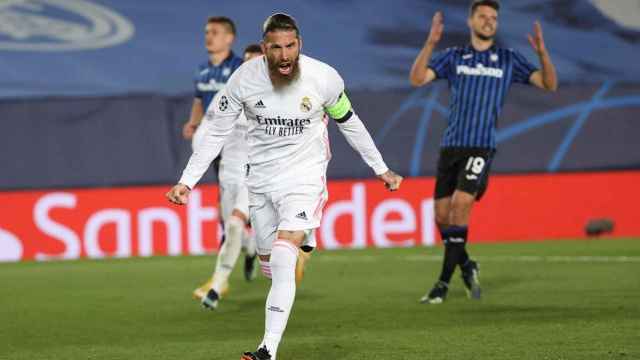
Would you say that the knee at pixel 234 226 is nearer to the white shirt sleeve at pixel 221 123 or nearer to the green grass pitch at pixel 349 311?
the green grass pitch at pixel 349 311

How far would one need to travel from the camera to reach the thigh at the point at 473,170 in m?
11.3

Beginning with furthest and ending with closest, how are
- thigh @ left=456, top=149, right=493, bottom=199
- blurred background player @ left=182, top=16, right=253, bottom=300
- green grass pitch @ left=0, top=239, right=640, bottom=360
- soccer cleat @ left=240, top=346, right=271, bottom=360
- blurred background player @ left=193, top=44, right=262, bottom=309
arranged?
blurred background player @ left=182, top=16, right=253, bottom=300
blurred background player @ left=193, top=44, right=262, bottom=309
thigh @ left=456, top=149, right=493, bottom=199
green grass pitch @ left=0, top=239, right=640, bottom=360
soccer cleat @ left=240, top=346, right=271, bottom=360

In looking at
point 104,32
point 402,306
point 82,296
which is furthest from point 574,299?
point 104,32

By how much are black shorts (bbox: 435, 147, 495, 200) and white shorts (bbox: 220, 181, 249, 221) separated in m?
1.59

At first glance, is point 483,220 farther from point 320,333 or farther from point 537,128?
point 320,333

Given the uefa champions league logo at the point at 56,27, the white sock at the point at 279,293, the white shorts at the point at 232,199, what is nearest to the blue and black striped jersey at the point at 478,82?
the white shorts at the point at 232,199

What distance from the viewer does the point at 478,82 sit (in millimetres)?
11414

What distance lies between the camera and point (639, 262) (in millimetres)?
14422

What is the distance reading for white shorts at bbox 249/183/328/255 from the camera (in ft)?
26.4

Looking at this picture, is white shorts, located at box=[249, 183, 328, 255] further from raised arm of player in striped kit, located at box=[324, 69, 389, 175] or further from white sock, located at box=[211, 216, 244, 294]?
white sock, located at box=[211, 216, 244, 294]

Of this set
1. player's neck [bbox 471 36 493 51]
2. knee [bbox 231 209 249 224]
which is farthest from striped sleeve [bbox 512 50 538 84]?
knee [bbox 231 209 249 224]

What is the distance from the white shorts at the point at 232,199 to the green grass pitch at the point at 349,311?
741 millimetres

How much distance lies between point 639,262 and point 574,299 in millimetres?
3524

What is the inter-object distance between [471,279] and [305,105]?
3.82 m
